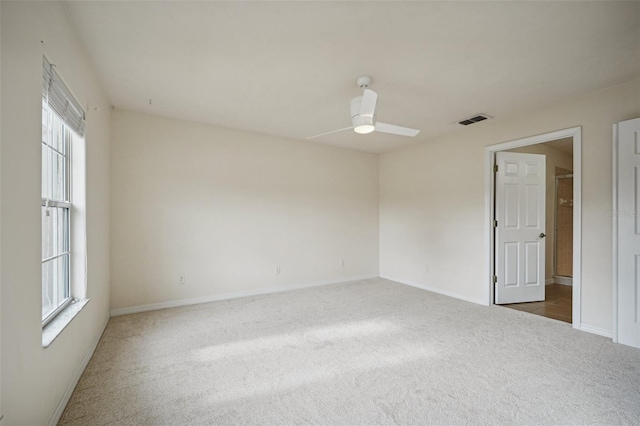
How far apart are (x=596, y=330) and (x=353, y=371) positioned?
2.61 metres

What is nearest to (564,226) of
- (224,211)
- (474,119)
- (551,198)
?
(551,198)

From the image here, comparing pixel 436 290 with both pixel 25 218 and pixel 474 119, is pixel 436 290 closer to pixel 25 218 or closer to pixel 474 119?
pixel 474 119

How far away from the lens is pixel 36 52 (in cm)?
142

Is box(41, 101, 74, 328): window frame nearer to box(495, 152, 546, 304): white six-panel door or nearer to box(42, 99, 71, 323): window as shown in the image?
box(42, 99, 71, 323): window

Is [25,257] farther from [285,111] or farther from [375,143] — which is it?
[375,143]

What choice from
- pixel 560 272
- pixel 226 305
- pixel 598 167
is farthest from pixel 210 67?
pixel 560 272

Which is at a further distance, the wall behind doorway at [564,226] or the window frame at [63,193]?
the wall behind doorway at [564,226]

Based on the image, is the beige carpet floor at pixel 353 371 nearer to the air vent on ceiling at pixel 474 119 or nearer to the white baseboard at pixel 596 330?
the white baseboard at pixel 596 330

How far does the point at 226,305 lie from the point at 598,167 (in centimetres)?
446

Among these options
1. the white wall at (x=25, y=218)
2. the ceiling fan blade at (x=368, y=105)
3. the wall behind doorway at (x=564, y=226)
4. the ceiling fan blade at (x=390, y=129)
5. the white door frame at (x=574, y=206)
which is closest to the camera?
the white wall at (x=25, y=218)

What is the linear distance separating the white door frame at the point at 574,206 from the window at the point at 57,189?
440cm

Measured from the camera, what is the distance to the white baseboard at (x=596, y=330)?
109 inches

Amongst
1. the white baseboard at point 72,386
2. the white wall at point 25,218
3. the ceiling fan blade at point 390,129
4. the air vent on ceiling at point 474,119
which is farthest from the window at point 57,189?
the air vent on ceiling at point 474,119

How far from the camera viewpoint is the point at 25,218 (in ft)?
4.31
